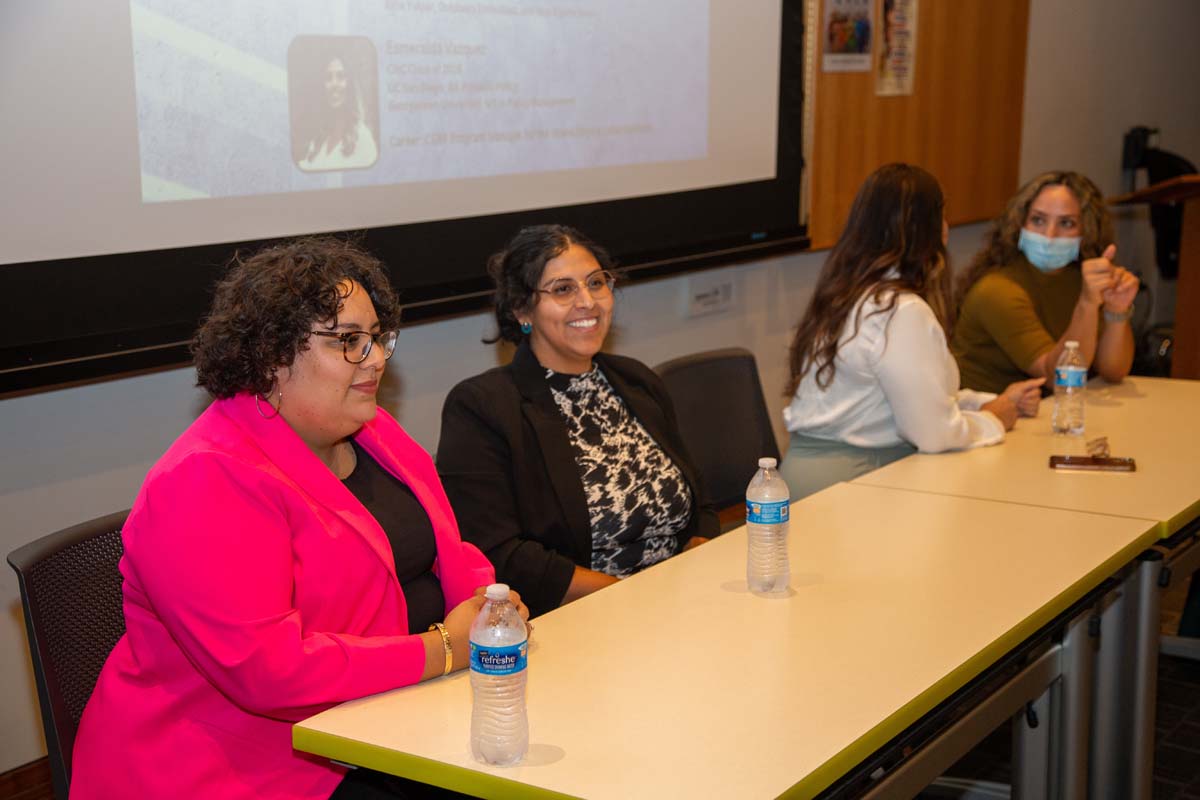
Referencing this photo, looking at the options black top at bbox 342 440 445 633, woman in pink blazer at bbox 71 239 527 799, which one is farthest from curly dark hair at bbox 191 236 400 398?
black top at bbox 342 440 445 633

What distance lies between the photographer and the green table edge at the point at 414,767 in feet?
4.91

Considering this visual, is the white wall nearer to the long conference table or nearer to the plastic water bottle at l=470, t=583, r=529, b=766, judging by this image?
the long conference table

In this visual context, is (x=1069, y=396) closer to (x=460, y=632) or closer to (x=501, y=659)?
(x=460, y=632)

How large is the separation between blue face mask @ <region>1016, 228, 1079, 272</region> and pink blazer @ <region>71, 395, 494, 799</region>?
2573 mm

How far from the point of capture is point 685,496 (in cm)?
275

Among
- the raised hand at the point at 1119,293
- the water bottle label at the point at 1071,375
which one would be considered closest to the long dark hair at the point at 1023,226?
the raised hand at the point at 1119,293

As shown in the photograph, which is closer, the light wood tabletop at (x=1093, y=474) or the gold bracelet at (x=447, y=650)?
the gold bracelet at (x=447, y=650)

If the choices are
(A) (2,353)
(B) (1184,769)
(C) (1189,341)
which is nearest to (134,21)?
(A) (2,353)

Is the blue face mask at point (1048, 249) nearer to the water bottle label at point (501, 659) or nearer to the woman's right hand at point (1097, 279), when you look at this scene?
the woman's right hand at point (1097, 279)

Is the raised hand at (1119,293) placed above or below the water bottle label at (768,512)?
above

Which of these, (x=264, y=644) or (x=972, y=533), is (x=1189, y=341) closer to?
(x=972, y=533)

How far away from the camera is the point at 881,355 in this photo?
2.99 m

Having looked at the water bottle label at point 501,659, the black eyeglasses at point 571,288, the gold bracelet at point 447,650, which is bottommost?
the gold bracelet at point 447,650

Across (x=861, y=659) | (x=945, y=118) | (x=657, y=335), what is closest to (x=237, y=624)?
(x=861, y=659)
